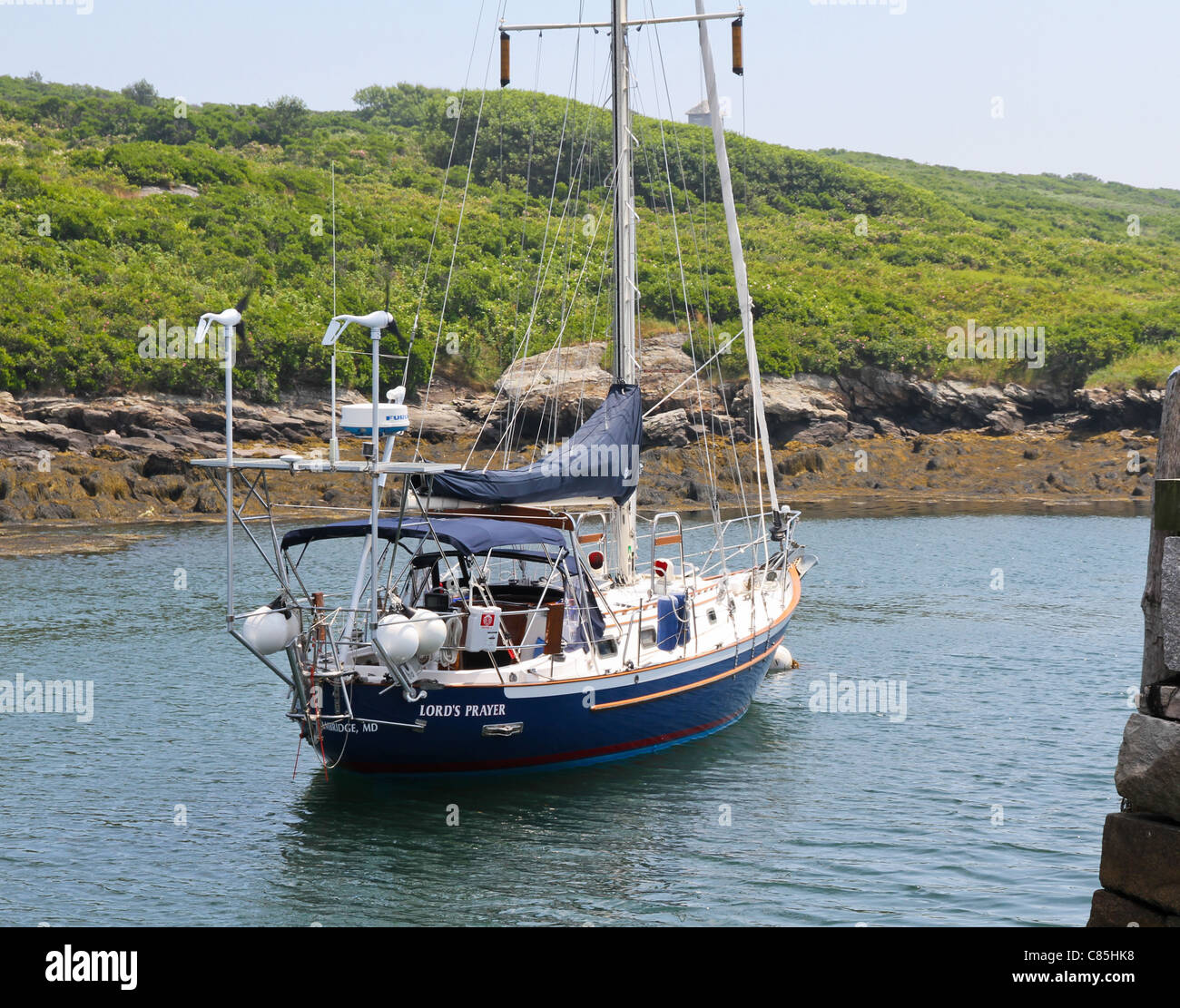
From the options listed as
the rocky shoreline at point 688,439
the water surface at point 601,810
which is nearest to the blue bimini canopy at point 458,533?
the water surface at point 601,810

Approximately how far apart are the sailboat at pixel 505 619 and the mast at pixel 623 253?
1.5 inches

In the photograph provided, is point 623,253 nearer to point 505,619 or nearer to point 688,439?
point 505,619

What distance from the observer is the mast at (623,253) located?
22.0m

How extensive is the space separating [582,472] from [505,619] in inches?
102

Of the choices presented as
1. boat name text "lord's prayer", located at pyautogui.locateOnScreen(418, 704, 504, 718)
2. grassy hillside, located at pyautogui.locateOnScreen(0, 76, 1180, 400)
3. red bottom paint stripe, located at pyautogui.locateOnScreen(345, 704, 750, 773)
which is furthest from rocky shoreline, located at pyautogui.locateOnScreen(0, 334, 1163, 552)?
boat name text "lord's prayer", located at pyautogui.locateOnScreen(418, 704, 504, 718)

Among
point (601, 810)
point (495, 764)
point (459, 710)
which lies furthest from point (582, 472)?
point (601, 810)

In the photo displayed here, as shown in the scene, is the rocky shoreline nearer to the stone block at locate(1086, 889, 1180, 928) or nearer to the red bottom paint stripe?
the red bottom paint stripe

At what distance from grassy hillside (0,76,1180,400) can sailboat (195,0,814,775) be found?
12836 millimetres

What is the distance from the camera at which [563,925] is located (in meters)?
13.9

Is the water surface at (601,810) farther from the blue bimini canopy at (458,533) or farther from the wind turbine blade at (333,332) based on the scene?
the wind turbine blade at (333,332)

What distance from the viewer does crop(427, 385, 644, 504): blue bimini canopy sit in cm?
1728

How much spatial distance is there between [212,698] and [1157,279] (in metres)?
89.6

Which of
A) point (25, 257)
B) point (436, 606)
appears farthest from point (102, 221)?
point (436, 606)
